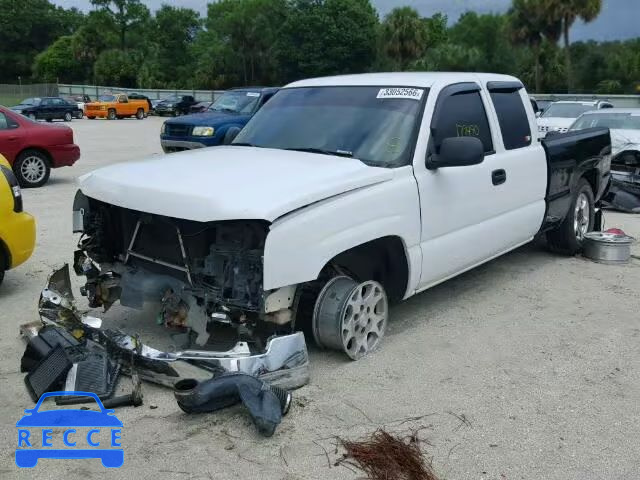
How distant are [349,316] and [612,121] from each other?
10133mm

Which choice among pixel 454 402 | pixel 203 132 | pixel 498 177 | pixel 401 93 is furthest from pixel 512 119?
pixel 203 132

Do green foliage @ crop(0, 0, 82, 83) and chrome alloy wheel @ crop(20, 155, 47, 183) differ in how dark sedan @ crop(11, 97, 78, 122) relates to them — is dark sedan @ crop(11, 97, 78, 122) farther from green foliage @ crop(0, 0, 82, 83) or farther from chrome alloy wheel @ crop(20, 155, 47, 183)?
green foliage @ crop(0, 0, 82, 83)

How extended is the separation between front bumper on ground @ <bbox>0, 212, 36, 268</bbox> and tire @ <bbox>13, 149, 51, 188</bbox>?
6.84 metres

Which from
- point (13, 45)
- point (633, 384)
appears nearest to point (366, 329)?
point (633, 384)

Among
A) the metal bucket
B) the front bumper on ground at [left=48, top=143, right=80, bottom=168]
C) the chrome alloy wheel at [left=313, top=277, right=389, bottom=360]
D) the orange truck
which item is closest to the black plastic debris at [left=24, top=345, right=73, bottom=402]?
the chrome alloy wheel at [left=313, top=277, right=389, bottom=360]

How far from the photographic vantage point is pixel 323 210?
163 inches

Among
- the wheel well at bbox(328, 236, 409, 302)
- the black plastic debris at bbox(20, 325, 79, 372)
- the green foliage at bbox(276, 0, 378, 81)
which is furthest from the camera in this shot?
the green foliage at bbox(276, 0, 378, 81)

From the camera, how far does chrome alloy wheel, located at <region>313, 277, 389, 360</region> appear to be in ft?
14.3

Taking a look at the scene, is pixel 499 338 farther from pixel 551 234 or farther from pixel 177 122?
pixel 177 122

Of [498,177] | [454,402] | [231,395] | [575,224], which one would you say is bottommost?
[454,402]

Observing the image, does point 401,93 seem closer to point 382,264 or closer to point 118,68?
point 382,264

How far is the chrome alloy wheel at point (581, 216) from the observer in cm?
742

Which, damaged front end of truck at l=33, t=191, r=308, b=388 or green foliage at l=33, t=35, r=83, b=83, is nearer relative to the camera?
damaged front end of truck at l=33, t=191, r=308, b=388

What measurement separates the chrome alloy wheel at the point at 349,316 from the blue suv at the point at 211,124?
968 cm
